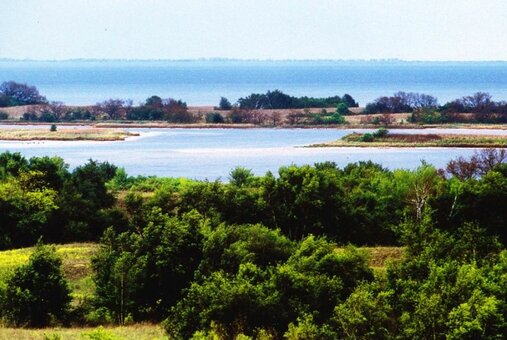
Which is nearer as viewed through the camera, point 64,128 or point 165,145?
point 165,145

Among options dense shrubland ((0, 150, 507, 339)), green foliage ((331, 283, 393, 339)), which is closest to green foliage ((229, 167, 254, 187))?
dense shrubland ((0, 150, 507, 339))

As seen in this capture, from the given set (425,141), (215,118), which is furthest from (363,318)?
(215,118)

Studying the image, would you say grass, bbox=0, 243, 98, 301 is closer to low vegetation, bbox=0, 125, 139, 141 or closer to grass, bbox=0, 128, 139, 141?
grass, bbox=0, 128, 139, 141

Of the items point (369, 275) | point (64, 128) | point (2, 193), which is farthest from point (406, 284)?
point (64, 128)

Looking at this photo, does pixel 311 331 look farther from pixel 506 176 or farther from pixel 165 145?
pixel 165 145

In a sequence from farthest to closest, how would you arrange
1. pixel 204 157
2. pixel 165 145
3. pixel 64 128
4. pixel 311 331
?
pixel 64 128, pixel 165 145, pixel 204 157, pixel 311 331

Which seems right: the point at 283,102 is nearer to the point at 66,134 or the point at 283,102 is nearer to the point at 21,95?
the point at 21,95
